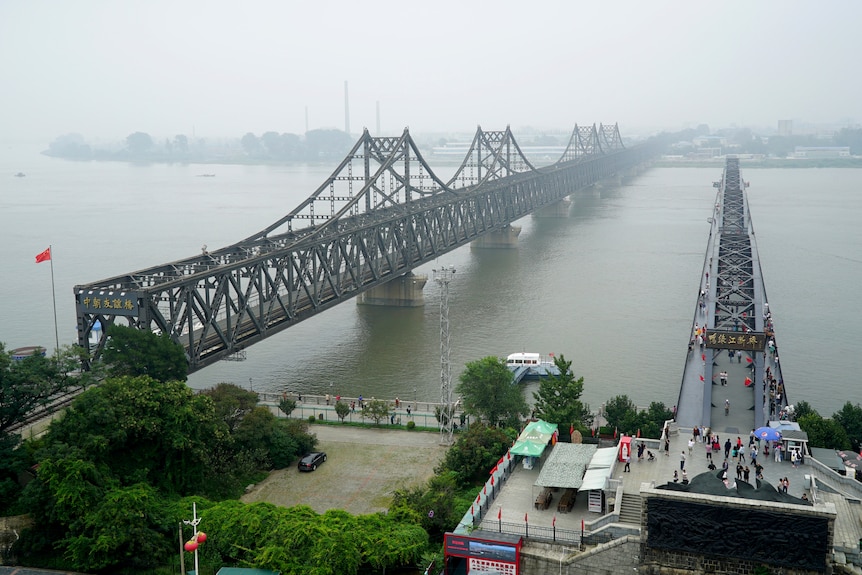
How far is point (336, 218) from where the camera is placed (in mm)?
45594

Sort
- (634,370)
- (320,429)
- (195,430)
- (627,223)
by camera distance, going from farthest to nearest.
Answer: (627,223) → (634,370) → (320,429) → (195,430)

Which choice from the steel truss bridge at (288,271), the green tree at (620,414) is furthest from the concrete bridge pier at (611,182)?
the green tree at (620,414)

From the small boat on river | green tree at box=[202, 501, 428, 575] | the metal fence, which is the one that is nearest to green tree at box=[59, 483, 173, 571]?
green tree at box=[202, 501, 428, 575]

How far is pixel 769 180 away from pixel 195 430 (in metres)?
143

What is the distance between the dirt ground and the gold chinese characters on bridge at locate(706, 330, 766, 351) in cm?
1032

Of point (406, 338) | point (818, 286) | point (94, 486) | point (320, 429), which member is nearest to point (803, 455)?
point (320, 429)

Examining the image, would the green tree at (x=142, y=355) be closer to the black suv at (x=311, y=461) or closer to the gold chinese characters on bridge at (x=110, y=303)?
the gold chinese characters on bridge at (x=110, y=303)

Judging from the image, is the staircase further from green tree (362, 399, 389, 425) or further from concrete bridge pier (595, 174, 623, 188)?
concrete bridge pier (595, 174, 623, 188)

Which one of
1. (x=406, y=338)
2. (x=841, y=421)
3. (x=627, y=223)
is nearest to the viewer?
(x=841, y=421)

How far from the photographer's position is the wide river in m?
38.8

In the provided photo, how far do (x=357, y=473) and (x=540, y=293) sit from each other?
31644 millimetres

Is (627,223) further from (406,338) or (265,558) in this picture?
(265,558)

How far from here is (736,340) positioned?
30297 mm

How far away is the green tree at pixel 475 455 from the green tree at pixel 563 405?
6.69 ft
